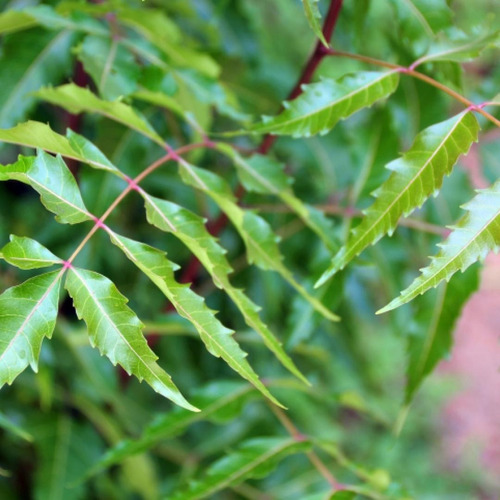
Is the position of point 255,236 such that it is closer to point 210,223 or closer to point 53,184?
point 53,184

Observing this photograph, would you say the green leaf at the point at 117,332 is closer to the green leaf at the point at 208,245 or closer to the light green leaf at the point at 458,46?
the green leaf at the point at 208,245

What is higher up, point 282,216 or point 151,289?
point 282,216

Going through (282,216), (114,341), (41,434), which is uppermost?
(114,341)

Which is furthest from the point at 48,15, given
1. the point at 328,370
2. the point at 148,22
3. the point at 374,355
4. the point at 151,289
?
the point at 374,355

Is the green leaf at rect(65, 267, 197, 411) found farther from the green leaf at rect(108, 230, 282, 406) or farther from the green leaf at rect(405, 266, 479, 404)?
the green leaf at rect(405, 266, 479, 404)

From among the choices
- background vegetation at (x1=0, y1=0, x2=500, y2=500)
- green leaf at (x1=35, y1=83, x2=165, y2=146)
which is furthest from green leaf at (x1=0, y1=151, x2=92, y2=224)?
green leaf at (x1=35, y1=83, x2=165, y2=146)

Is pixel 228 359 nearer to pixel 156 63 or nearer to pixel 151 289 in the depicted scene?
pixel 156 63
